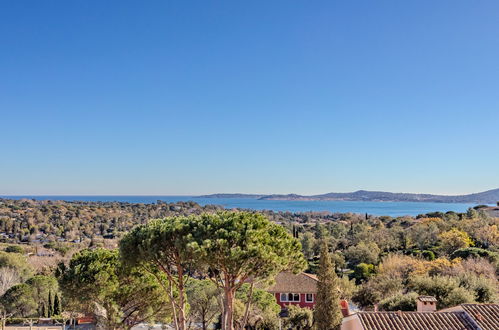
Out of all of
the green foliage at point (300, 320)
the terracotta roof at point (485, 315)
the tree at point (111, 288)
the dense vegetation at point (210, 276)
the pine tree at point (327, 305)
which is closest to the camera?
the dense vegetation at point (210, 276)

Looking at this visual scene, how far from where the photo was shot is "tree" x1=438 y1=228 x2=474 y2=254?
36.8 metres

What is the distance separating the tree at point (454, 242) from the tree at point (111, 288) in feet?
107

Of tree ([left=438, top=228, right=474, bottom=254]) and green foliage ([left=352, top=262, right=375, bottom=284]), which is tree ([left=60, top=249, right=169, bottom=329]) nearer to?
green foliage ([left=352, top=262, right=375, bottom=284])

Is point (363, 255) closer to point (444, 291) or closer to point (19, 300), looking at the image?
point (444, 291)

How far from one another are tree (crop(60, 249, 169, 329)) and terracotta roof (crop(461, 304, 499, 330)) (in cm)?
1001

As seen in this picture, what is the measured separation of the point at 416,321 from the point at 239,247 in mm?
6631

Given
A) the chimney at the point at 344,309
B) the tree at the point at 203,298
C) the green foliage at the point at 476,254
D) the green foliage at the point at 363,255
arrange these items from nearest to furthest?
the chimney at the point at 344,309 < the tree at the point at 203,298 < the green foliage at the point at 476,254 < the green foliage at the point at 363,255

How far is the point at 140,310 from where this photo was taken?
13.8 metres

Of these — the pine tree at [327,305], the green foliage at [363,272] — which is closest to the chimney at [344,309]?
the pine tree at [327,305]

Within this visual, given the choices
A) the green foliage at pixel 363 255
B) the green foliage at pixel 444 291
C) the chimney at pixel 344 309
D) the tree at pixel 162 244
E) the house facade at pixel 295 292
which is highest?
the tree at pixel 162 244

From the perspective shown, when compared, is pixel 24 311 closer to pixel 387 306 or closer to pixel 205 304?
pixel 205 304

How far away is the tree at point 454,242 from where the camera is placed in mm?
36781

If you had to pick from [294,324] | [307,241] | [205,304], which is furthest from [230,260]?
[307,241]

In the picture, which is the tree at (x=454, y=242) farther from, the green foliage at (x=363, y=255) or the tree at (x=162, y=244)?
the tree at (x=162, y=244)
